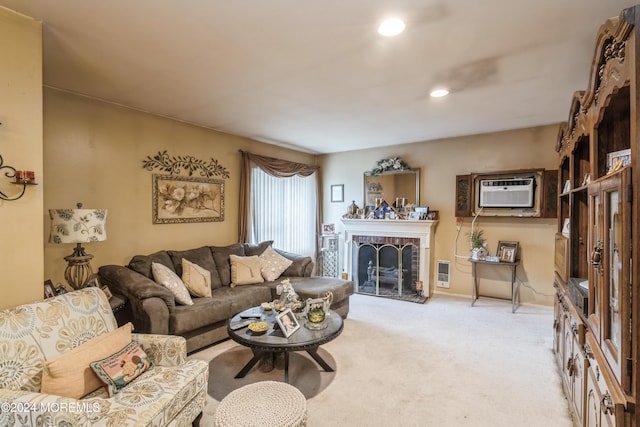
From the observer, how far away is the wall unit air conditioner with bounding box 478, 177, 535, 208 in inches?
171

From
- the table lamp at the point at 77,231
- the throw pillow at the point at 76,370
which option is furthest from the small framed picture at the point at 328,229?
the throw pillow at the point at 76,370

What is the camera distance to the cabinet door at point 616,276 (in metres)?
1.12

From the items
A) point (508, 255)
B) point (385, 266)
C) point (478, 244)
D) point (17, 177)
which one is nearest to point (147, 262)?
point (17, 177)

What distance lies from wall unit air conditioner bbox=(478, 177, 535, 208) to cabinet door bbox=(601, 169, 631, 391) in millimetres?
A: 3352

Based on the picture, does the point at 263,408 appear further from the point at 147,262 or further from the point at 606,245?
the point at 147,262

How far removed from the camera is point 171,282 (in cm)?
313

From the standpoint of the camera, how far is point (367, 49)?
2.20 metres

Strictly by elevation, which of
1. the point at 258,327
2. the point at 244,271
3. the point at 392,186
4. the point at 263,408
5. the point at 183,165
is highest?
the point at 183,165

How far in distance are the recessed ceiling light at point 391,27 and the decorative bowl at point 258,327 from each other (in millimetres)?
2262

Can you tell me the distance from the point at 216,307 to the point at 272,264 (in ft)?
4.11

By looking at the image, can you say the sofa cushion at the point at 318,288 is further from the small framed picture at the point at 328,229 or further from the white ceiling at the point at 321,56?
the white ceiling at the point at 321,56

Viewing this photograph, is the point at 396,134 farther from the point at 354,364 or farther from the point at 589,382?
the point at 589,382

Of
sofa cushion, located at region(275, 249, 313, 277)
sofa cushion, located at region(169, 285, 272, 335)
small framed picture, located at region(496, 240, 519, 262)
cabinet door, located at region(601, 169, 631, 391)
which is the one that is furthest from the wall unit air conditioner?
sofa cushion, located at region(169, 285, 272, 335)

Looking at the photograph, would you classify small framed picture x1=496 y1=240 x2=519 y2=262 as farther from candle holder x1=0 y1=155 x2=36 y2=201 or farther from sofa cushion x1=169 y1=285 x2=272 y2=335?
Answer: candle holder x1=0 y1=155 x2=36 y2=201
